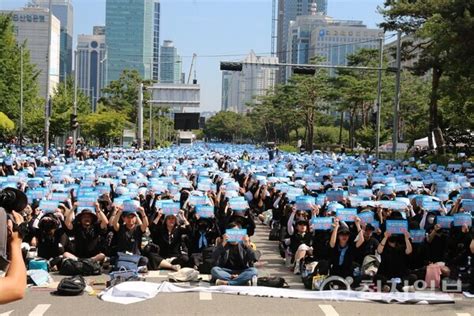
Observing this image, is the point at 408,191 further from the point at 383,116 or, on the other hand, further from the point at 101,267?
the point at 383,116

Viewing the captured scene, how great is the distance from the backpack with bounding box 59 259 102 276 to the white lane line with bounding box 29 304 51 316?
2.43m

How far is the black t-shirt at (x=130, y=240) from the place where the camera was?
13023 millimetres

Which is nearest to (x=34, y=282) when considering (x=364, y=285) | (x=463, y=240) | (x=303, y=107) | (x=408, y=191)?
(x=364, y=285)

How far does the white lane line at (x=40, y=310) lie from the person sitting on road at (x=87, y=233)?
3.13 m

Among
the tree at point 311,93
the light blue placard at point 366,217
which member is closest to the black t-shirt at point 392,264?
the light blue placard at point 366,217

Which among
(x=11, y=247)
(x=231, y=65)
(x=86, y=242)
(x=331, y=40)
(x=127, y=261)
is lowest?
(x=127, y=261)

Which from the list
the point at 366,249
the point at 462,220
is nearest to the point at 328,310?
the point at 366,249

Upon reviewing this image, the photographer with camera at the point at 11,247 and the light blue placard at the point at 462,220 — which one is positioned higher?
the photographer with camera at the point at 11,247

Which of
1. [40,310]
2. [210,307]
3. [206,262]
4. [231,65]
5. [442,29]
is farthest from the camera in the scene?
[442,29]

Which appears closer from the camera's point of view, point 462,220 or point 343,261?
point 343,261

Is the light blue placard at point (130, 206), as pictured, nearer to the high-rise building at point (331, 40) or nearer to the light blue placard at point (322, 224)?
the light blue placard at point (322, 224)

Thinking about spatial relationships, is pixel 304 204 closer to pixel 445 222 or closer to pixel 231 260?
pixel 445 222

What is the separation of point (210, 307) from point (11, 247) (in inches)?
268

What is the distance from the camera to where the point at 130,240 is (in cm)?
1305
